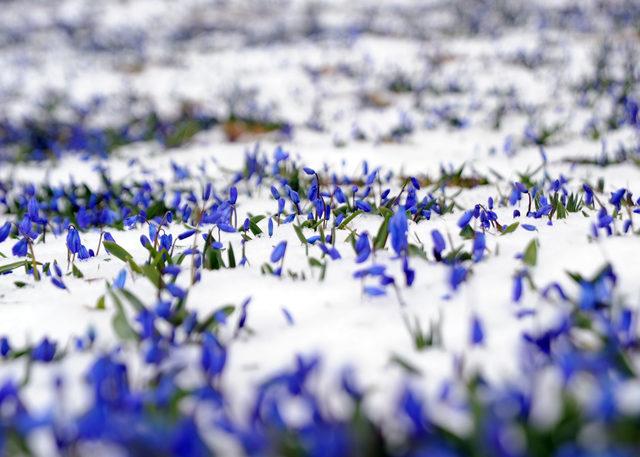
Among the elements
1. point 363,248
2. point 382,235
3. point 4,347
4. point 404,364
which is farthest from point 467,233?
point 4,347

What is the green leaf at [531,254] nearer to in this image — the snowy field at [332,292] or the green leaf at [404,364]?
the snowy field at [332,292]

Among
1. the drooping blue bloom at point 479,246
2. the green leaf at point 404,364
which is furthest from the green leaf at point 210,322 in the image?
the drooping blue bloom at point 479,246

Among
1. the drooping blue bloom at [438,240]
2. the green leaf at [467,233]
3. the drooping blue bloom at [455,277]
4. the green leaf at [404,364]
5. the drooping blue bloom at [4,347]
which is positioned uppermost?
the drooping blue bloom at [438,240]

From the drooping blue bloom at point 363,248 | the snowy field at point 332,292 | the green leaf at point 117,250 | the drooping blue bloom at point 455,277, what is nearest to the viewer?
the snowy field at point 332,292

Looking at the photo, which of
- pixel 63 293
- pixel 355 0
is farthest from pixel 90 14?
pixel 63 293

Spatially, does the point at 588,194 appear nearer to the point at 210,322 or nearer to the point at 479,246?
the point at 479,246

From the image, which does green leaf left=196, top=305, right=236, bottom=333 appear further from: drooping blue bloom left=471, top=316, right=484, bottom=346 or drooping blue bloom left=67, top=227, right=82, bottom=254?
drooping blue bloom left=67, top=227, right=82, bottom=254
